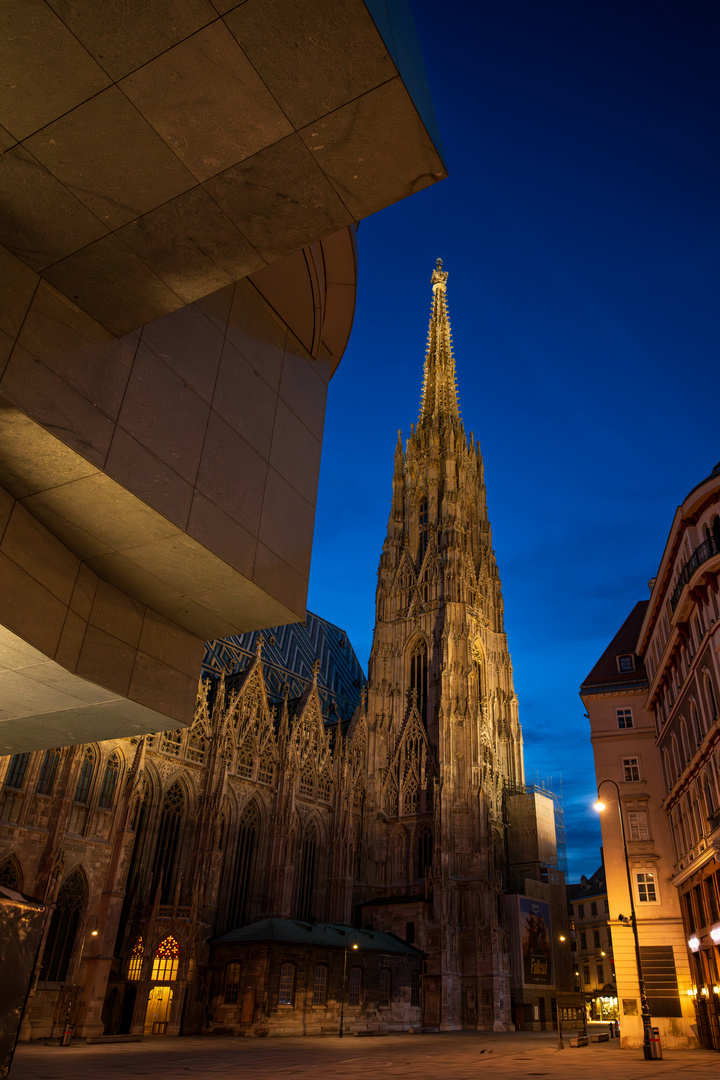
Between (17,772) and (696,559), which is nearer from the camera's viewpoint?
(696,559)

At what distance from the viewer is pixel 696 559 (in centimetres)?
2578

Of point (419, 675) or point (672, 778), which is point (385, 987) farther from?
point (672, 778)

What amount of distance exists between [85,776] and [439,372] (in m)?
59.2

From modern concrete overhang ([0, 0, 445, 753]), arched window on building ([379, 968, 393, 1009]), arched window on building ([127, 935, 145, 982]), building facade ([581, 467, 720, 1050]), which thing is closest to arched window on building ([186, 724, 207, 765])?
arched window on building ([127, 935, 145, 982])

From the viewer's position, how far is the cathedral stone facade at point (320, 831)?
1363 inches

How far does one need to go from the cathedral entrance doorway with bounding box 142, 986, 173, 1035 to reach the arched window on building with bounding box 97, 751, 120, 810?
29.7 ft

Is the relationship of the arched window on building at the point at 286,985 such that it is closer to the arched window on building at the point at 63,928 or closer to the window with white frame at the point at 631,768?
the arched window on building at the point at 63,928

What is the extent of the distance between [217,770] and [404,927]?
1816cm

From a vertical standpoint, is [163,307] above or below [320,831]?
below

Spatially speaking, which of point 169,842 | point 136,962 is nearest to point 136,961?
point 136,962

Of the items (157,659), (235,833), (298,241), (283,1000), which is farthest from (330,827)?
(298,241)

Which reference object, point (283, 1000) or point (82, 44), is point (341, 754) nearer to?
point (283, 1000)

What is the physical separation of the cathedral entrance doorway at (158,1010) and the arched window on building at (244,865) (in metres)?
6.03

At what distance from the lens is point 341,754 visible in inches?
2116
